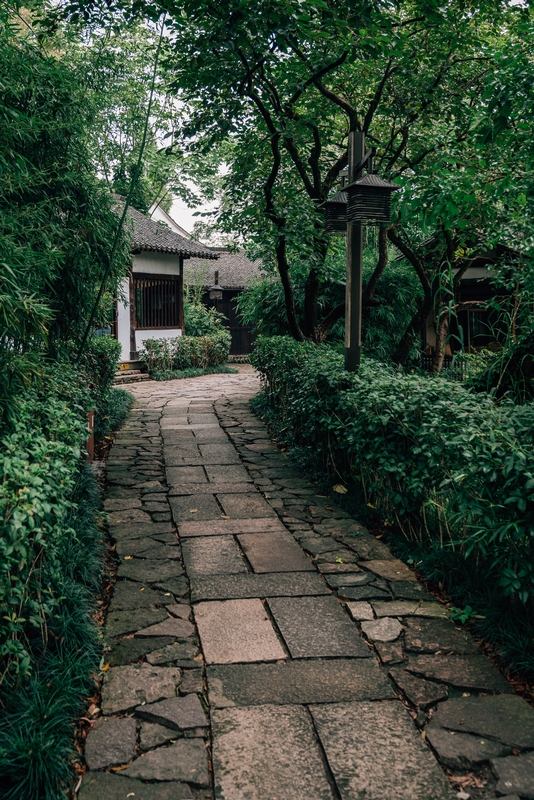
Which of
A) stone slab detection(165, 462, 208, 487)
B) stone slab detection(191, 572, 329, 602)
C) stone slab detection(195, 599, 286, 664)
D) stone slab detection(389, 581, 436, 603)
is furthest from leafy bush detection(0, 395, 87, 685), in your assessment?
stone slab detection(165, 462, 208, 487)

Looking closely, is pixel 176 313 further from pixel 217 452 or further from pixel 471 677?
pixel 471 677

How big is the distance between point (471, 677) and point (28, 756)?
5.63ft

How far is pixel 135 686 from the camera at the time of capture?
262 centimetres

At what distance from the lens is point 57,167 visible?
16.3 feet

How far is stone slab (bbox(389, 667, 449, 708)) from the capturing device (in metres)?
2.55

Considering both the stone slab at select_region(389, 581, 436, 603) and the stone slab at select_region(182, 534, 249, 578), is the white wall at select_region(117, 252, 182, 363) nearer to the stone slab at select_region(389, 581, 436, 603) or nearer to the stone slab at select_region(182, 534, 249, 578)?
the stone slab at select_region(182, 534, 249, 578)

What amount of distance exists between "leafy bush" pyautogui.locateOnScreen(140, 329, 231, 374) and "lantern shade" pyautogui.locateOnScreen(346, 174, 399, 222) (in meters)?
11.8

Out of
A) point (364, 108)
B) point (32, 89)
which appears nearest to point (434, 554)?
point (32, 89)

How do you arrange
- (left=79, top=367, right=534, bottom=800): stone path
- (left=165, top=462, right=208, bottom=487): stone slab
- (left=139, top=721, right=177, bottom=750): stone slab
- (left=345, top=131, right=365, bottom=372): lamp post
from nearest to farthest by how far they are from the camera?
(left=79, top=367, right=534, bottom=800): stone path
(left=139, top=721, right=177, bottom=750): stone slab
(left=345, top=131, right=365, bottom=372): lamp post
(left=165, top=462, right=208, bottom=487): stone slab

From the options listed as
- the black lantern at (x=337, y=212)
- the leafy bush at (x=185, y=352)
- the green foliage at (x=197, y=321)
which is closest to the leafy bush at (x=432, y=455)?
the black lantern at (x=337, y=212)

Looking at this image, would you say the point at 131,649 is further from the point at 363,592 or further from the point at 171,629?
the point at 363,592

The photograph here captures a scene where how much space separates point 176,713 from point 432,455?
6.30 ft

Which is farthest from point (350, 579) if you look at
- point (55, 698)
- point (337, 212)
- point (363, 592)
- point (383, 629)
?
point (337, 212)

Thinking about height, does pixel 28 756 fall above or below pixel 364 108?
below
